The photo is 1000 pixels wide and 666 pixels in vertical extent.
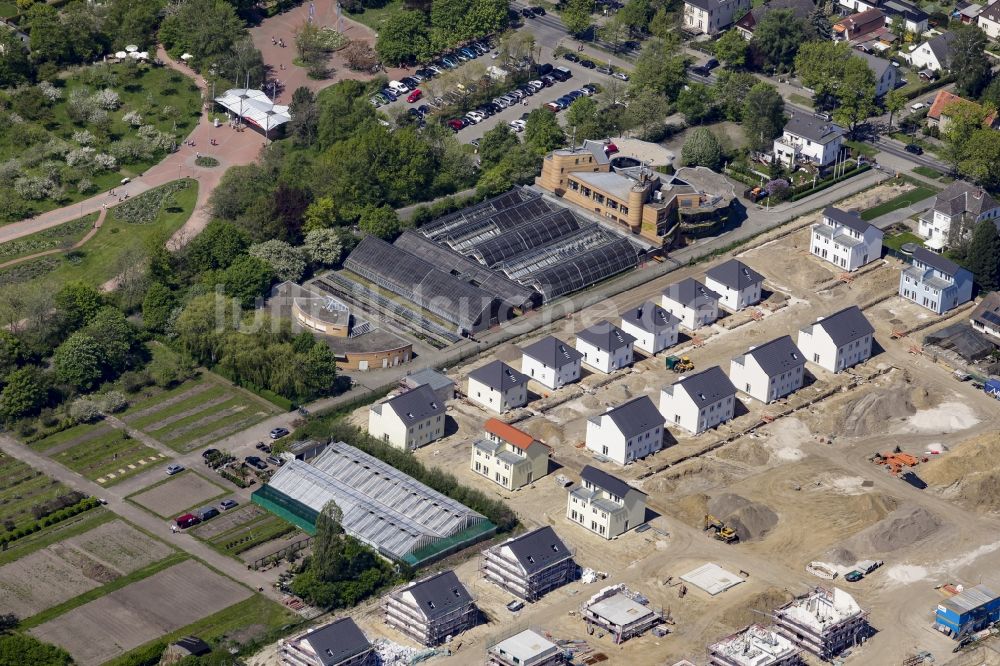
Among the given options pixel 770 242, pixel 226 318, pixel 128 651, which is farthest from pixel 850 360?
pixel 128 651

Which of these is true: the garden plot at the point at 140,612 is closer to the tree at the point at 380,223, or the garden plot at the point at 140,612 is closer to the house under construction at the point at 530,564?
the house under construction at the point at 530,564

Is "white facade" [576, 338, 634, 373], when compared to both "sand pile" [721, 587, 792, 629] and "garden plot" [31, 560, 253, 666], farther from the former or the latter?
"garden plot" [31, 560, 253, 666]

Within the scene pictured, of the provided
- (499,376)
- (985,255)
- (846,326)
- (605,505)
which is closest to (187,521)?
(499,376)

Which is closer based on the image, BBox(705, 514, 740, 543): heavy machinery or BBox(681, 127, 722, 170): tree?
BBox(705, 514, 740, 543): heavy machinery

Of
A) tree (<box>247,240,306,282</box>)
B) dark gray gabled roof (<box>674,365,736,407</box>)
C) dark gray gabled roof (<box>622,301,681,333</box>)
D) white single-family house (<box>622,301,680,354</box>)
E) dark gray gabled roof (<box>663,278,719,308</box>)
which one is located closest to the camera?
dark gray gabled roof (<box>674,365,736,407</box>)

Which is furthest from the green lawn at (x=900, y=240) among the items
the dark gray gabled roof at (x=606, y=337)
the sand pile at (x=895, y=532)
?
the sand pile at (x=895, y=532)

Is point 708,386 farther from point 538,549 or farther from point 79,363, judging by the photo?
point 79,363

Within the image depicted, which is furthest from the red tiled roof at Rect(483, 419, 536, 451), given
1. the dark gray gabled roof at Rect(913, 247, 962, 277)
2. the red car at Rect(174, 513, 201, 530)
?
the dark gray gabled roof at Rect(913, 247, 962, 277)
